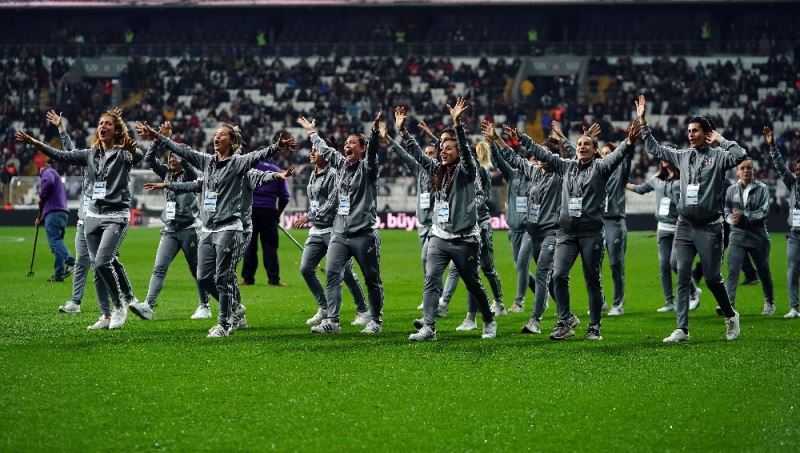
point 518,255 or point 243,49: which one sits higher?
point 243,49

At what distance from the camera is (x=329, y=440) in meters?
7.59

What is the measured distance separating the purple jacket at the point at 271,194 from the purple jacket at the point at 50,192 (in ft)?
10.7

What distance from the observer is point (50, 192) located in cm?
1961

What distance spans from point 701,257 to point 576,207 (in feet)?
4.60

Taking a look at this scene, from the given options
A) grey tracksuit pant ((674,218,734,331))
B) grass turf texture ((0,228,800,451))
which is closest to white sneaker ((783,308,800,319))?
grass turf texture ((0,228,800,451))

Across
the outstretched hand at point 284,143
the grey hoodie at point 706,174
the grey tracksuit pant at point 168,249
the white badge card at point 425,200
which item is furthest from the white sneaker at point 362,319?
the grey hoodie at point 706,174

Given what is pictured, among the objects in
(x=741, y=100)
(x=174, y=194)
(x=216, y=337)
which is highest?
(x=741, y=100)

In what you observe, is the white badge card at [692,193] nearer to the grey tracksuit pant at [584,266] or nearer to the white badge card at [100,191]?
the grey tracksuit pant at [584,266]

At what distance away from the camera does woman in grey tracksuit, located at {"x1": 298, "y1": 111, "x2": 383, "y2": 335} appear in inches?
518

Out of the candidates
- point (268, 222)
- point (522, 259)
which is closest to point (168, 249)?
point (522, 259)

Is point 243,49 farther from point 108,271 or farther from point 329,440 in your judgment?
point 329,440

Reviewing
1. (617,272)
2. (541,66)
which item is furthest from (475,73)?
(617,272)

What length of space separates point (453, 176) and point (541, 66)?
43074mm

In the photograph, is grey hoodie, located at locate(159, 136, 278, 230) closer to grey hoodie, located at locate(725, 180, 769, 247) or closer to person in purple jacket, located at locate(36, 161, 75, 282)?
grey hoodie, located at locate(725, 180, 769, 247)
